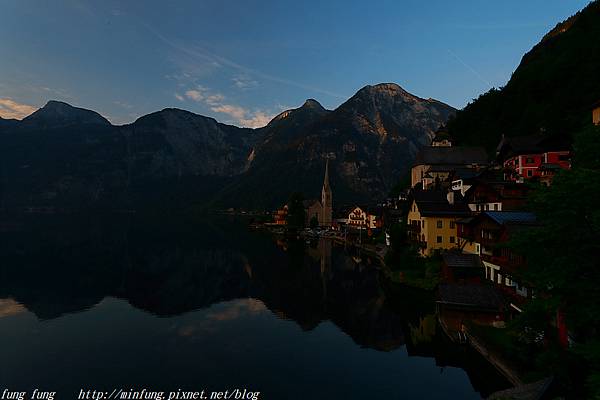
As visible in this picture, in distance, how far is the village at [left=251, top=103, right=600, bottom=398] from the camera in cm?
3434

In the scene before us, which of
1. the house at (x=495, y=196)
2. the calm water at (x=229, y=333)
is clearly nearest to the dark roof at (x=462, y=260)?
the calm water at (x=229, y=333)

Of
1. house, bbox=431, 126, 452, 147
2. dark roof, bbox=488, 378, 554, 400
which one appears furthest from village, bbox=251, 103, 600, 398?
house, bbox=431, 126, 452, 147

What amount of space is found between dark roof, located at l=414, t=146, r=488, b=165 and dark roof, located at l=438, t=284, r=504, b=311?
7226 cm

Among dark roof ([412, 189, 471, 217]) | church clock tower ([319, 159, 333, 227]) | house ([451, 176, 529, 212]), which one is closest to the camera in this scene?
house ([451, 176, 529, 212])

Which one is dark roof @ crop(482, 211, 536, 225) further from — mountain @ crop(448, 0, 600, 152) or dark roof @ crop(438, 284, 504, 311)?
mountain @ crop(448, 0, 600, 152)

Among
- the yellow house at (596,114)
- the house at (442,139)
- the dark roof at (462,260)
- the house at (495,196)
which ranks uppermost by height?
the house at (442,139)

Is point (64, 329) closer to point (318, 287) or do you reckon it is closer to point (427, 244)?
point (318, 287)

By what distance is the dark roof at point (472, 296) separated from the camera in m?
37.6

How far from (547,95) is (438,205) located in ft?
272

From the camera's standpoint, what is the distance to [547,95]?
4572 inches

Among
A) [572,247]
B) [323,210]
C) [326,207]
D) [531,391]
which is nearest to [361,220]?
[326,207]

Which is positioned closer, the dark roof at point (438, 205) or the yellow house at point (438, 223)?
the yellow house at point (438, 223)

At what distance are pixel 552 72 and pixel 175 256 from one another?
427 ft

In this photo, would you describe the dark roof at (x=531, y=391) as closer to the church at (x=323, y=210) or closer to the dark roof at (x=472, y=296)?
the dark roof at (x=472, y=296)
